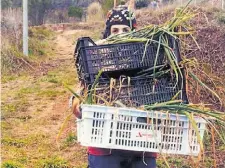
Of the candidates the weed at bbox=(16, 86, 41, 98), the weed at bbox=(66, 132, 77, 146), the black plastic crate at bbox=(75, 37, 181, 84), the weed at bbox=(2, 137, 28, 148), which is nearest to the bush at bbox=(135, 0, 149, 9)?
the weed at bbox=(16, 86, 41, 98)

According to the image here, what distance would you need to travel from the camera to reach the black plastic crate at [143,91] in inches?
85.4

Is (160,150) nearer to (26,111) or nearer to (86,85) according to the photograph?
(86,85)

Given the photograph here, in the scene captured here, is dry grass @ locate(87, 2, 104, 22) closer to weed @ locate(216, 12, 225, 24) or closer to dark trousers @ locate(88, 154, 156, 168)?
weed @ locate(216, 12, 225, 24)

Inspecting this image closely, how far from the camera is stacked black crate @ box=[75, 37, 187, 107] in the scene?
220cm

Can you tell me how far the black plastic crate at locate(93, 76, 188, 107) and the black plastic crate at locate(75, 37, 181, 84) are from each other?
72 millimetres

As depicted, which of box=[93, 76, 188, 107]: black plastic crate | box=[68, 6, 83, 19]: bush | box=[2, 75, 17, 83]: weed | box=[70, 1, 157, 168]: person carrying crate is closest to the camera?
box=[93, 76, 188, 107]: black plastic crate

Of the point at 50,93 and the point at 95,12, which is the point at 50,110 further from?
the point at 95,12

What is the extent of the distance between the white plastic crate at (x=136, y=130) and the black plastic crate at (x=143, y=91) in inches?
4.2

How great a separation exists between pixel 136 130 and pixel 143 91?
0.23 meters

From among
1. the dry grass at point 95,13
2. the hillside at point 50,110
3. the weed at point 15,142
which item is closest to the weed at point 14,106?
the hillside at point 50,110

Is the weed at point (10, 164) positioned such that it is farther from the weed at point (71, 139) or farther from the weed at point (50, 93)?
the weed at point (50, 93)

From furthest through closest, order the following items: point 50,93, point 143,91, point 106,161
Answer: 1. point 50,93
2. point 106,161
3. point 143,91

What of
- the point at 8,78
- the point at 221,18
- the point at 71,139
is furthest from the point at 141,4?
the point at 71,139

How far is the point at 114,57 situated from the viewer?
224cm
